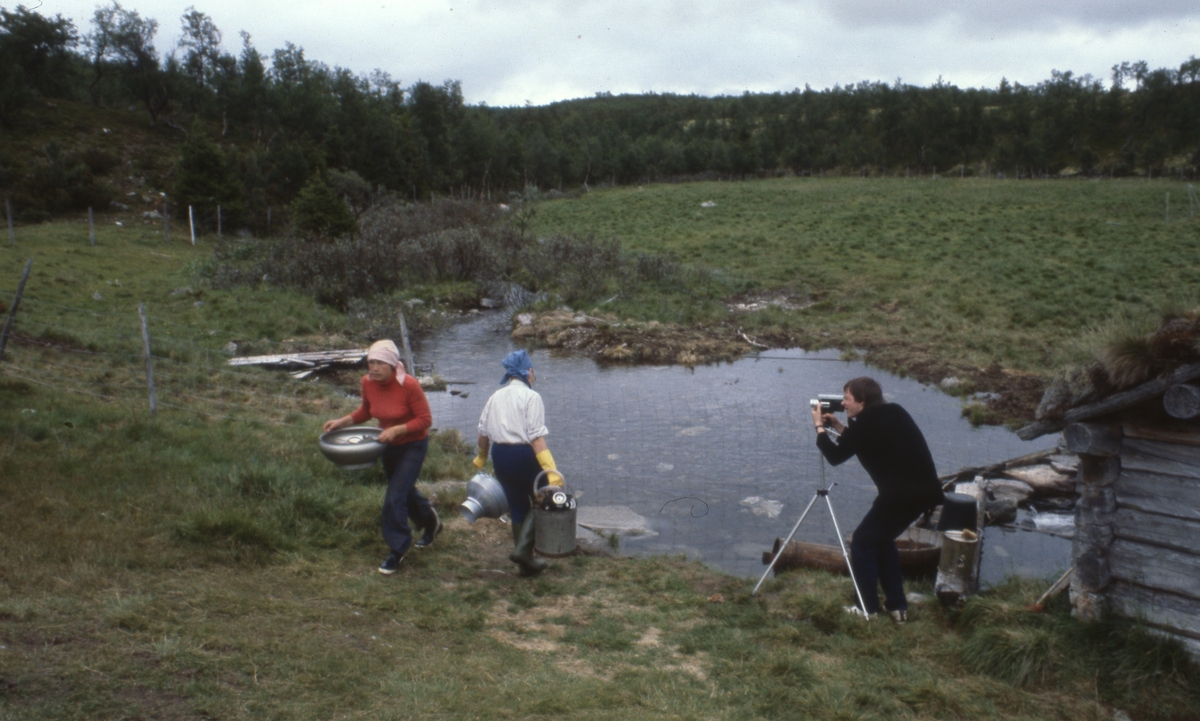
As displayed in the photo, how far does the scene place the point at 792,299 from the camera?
69.6 feet

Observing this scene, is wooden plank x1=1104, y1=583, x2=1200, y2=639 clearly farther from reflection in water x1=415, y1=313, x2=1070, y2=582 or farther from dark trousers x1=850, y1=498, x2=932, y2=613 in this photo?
reflection in water x1=415, y1=313, x2=1070, y2=582

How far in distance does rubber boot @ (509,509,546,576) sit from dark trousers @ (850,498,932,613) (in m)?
2.31

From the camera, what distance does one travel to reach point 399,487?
5777mm

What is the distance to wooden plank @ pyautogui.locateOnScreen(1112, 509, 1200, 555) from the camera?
15.0 ft

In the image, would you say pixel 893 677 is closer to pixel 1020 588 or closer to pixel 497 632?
pixel 1020 588

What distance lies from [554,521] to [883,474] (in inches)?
94.3

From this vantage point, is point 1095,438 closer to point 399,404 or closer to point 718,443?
point 399,404

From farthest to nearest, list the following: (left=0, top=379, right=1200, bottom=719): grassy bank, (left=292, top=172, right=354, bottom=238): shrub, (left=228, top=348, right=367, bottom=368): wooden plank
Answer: (left=292, top=172, right=354, bottom=238): shrub < (left=228, top=348, right=367, bottom=368): wooden plank < (left=0, top=379, right=1200, bottom=719): grassy bank

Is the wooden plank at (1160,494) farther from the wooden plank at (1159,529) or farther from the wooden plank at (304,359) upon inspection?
the wooden plank at (304,359)

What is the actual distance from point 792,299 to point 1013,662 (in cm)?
1706

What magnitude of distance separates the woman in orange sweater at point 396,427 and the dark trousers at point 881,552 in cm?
305

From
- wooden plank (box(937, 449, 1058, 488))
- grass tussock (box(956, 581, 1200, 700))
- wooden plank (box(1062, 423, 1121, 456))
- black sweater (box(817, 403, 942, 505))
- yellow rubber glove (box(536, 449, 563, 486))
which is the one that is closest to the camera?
grass tussock (box(956, 581, 1200, 700))

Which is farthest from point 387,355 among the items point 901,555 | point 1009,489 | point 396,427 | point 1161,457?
point 1009,489

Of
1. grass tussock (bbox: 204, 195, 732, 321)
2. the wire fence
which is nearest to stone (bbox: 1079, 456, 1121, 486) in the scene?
the wire fence
